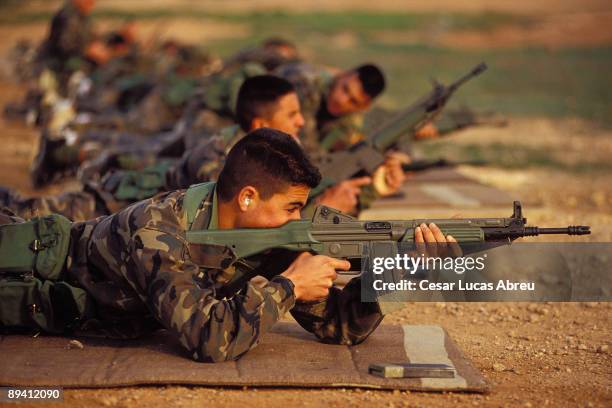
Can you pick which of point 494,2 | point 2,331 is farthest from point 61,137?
point 494,2

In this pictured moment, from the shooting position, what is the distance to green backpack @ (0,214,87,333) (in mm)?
5000

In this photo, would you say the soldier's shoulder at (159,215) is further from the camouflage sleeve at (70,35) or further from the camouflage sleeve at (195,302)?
the camouflage sleeve at (70,35)

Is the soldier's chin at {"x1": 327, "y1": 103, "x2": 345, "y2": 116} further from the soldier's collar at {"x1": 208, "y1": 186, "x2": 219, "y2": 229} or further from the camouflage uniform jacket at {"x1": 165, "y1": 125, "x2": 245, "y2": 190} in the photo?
the soldier's collar at {"x1": 208, "y1": 186, "x2": 219, "y2": 229}

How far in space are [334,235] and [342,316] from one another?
0.49m

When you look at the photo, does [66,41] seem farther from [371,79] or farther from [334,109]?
[371,79]

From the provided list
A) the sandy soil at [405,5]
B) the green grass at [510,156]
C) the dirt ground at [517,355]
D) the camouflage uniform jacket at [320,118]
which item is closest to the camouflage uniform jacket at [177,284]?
the dirt ground at [517,355]

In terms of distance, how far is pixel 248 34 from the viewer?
36.8m

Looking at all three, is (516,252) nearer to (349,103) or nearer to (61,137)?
(349,103)

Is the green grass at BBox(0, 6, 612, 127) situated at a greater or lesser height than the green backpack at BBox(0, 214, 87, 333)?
greater

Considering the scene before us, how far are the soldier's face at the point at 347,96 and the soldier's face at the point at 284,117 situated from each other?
2380 millimetres

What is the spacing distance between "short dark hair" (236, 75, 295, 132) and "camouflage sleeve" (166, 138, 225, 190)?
234 millimetres

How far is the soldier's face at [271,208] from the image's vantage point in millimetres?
4738

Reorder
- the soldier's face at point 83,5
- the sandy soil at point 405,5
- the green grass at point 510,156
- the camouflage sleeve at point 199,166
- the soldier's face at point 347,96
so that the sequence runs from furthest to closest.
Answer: the sandy soil at point 405,5 < the soldier's face at point 83,5 < the green grass at point 510,156 < the soldier's face at point 347,96 < the camouflage sleeve at point 199,166

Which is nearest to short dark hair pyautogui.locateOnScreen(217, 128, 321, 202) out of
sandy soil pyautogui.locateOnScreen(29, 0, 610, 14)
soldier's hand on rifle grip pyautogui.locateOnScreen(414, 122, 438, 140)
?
soldier's hand on rifle grip pyautogui.locateOnScreen(414, 122, 438, 140)
